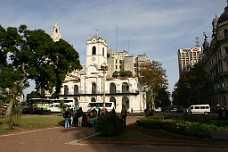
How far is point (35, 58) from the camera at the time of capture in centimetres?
3366

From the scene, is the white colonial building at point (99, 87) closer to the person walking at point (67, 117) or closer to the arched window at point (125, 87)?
the arched window at point (125, 87)

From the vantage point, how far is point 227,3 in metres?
53.3

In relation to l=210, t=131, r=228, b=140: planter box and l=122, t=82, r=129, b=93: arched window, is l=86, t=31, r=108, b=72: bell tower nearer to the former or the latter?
l=122, t=82, r=129, b=93: arched window

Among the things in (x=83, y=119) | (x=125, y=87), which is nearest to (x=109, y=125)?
(x=83, y=119)

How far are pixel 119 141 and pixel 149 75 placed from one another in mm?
39081

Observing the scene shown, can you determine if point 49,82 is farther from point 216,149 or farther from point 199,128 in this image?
point 216,149

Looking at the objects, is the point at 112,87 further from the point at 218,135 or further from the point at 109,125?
the point at 218,135

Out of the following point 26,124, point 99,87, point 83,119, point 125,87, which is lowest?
point 26,124

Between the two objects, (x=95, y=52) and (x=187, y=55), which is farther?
(x=187, y=55)

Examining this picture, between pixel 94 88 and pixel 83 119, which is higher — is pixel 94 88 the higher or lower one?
the higher one

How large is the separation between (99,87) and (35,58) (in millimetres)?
32124

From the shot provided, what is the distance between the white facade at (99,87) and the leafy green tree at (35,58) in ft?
83.6

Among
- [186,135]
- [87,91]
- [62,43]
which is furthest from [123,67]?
[186,135]

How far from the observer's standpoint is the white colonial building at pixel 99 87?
61325mm
